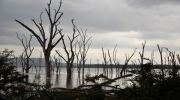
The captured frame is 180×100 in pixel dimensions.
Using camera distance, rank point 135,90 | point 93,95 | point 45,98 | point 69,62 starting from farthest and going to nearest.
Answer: point 69,62, point 135,90, point 93,95, point 45,98

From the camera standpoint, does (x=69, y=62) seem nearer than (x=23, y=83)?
No

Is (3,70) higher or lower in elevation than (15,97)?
higher

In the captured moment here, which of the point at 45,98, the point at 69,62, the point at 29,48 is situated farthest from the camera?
the point at 29,48

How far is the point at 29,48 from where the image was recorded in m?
25.3

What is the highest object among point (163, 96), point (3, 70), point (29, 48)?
point (29, 48)

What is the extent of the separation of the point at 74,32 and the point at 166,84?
56.5ft

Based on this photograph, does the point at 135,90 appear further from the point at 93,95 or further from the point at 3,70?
the point at 3,70

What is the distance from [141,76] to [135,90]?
4.20ft

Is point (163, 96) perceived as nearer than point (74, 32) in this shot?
Yes

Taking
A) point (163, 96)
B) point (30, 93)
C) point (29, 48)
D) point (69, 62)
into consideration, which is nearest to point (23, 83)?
point (30, 93)

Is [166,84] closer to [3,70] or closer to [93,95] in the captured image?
[93,95]

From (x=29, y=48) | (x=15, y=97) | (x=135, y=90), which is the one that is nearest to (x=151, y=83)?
(x=135, y=90)

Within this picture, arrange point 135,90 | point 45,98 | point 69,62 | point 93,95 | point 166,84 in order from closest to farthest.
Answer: point 45,98, point 93,95, point 135,90, point 166,84, point 69,62

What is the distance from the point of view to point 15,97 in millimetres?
4734
